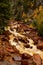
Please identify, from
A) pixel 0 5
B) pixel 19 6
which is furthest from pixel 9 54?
pixel 19 6

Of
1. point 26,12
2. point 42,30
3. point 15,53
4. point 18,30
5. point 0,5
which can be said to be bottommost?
point 26,12

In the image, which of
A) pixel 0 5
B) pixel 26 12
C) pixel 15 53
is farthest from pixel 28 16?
pixel 15 53

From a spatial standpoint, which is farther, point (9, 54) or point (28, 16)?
point (28, 16)

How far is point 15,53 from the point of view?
2952 centimetres

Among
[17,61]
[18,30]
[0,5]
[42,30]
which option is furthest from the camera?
[18,30]

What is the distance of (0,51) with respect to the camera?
88.2 ft

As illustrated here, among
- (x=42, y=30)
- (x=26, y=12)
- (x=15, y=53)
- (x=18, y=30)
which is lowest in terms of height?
(x=26, y=12)

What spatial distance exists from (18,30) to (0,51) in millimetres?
29502

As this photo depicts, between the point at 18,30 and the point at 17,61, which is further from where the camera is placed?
the point at 18,30

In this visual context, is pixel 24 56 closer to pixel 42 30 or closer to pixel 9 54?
pixel 9 54

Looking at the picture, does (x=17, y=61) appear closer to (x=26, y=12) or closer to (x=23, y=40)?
(x=23, y=40)

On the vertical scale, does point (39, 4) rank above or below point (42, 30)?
below

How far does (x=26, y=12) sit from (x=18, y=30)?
32.9 meters

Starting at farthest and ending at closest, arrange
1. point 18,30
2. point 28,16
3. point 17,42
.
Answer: point 28,16 < point 18,30 < point 17,42
